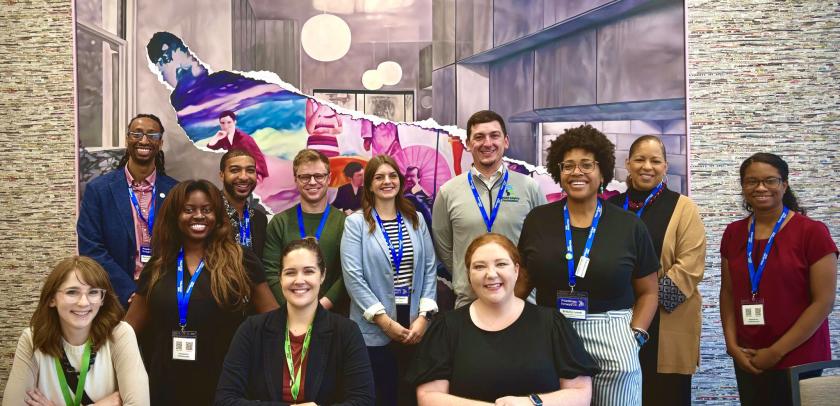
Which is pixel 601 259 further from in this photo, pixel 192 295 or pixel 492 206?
pixel 192 295

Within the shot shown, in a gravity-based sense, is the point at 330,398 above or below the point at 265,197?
below

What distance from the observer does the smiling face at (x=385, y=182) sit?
3.26 meters

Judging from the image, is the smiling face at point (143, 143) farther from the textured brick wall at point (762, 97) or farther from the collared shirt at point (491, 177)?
the textured brick wall at point (762, 97)

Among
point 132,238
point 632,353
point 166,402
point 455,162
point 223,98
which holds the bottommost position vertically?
point 166,402

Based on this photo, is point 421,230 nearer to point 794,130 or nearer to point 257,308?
point 257,308

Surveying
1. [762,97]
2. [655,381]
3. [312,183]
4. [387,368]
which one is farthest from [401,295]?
[762,97]

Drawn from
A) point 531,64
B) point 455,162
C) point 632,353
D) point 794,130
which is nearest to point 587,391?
point 632,353

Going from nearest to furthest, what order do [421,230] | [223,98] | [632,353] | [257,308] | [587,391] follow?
[587,391], [632,353], [257,308], [421,230], [223,98]

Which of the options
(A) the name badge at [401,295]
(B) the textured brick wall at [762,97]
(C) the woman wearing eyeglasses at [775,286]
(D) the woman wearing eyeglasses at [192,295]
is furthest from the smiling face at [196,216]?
(B) the textured brick wall at [762,97]

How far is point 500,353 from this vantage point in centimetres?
227

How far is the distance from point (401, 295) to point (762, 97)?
2.48 m

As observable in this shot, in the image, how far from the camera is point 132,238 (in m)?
3.37

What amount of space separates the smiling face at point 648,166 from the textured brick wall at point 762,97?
94 centimetres

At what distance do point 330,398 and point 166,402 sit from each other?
29.7 inches
